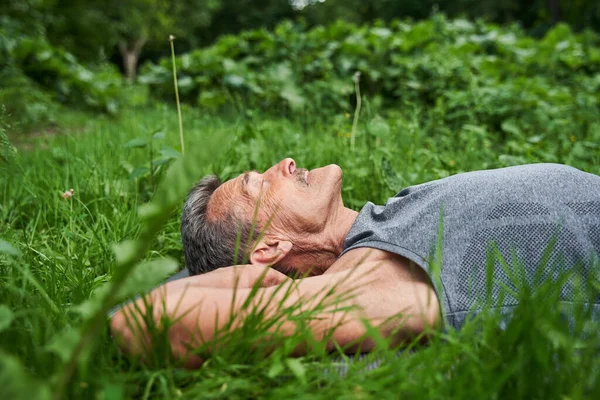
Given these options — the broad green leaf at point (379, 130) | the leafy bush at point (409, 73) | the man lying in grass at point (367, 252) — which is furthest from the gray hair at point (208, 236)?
the leafy bush at point (409, 73)

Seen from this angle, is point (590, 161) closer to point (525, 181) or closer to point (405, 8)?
point (525, 181)

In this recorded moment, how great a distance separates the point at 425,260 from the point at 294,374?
Answer: 65cm

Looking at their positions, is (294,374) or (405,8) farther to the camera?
(405,8)

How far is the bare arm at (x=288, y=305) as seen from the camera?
146 cm

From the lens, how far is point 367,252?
6.40 ft

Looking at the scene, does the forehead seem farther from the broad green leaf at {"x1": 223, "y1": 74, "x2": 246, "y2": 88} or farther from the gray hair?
the broad green leaf at {"x1": 223, "y1": 74, "x2": 246, "y2": 88}

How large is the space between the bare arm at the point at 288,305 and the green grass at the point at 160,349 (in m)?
0.06

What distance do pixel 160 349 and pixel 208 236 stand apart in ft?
2.44

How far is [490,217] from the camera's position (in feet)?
6.15

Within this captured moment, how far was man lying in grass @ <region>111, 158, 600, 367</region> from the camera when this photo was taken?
1504mm

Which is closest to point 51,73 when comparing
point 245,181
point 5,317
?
point 245,181

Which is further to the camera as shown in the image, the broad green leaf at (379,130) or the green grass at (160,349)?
the broad green leaf at (379,130)

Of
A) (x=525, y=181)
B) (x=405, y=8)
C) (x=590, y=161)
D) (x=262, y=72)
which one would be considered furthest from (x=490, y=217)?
(x=405, y=8)

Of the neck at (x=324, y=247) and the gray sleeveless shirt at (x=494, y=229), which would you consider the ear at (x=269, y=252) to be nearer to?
the neck at (x=324, y=247)
